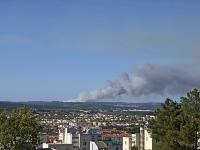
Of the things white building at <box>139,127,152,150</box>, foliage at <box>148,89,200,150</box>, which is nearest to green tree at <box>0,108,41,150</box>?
foliage at <box>148,89,200,150</box>

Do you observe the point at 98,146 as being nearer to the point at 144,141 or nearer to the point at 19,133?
the point at 144,141

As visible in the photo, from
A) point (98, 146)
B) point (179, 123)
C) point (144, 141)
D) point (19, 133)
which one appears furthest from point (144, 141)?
point (19, 133)

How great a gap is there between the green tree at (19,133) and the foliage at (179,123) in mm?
9718

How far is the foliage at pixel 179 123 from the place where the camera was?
3969cm

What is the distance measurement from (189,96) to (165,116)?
7.88ft

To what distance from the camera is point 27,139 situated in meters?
38.6

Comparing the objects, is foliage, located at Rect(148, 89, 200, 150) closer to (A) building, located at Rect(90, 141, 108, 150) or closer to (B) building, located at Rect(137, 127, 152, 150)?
(B) building, located at Rect(137, 127, 152, 150)

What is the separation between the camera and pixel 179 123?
135 ft

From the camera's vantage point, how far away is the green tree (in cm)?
3822

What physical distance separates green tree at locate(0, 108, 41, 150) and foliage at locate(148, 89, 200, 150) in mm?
9718

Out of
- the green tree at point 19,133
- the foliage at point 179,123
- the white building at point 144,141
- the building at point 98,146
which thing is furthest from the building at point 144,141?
the green tree at point 19,133

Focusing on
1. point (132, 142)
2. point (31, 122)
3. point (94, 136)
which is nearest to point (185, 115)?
point (31, 122)

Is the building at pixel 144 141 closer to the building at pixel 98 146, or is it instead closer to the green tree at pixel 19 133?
the building at pixel 98 146

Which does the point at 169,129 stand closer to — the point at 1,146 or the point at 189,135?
the point at 189,135
